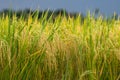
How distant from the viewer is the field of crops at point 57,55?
332 cm

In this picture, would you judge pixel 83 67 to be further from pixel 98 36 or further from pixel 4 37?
pixel 4 37

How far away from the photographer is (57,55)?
3510mm

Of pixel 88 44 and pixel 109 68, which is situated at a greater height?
pixel 88 44

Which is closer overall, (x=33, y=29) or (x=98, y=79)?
(x=98, y=79)

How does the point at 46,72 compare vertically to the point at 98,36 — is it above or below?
below

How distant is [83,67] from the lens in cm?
344

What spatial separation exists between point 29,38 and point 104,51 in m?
0.66

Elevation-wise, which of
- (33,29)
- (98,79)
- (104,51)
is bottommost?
(98,79)

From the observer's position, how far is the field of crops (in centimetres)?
332

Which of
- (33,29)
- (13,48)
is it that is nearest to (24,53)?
(13,48)

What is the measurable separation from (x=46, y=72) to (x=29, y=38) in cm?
34

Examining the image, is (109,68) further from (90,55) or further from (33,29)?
(33,29)

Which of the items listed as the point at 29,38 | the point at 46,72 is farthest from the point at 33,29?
the point at 46,72

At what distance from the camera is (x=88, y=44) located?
3.57 metres
